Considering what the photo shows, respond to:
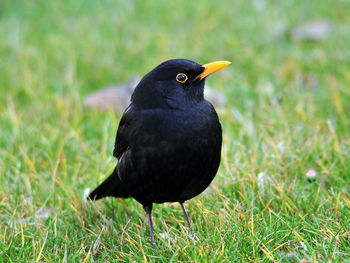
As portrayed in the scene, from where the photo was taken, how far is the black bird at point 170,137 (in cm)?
339

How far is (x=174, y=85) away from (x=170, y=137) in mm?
393

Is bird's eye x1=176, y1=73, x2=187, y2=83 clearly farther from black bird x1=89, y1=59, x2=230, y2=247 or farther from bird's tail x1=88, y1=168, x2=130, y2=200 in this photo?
bird's tail x1=88, y1=168, x2=130, y2=200

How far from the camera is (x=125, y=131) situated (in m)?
3.74

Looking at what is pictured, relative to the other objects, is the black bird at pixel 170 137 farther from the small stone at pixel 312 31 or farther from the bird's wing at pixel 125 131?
the small stone at pixel 312 31

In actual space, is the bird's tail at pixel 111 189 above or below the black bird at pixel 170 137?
below

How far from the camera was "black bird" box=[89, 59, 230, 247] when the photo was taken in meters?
3.39

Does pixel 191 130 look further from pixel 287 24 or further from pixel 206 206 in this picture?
pixel 287 24

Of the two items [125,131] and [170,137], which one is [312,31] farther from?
[170,137]

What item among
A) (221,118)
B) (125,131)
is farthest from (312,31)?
(125,131)

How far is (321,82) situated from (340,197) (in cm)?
298

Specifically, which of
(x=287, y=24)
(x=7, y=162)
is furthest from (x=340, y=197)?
(x=287, y=24)

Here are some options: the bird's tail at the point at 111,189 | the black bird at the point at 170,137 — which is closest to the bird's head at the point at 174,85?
the black bird at the point at 170,137

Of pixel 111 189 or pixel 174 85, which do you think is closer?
pixel 174 85

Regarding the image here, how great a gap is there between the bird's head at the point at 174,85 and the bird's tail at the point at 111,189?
2.48 ft
